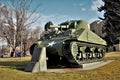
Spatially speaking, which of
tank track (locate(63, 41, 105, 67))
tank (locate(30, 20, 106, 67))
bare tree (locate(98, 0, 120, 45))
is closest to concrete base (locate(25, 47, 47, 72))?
tank (locate(30, 20, 106, 67))

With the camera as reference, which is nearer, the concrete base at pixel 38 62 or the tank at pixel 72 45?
the concrete base at pixel 38 62

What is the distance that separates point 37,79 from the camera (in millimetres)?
11438

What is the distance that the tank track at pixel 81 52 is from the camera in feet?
51.3

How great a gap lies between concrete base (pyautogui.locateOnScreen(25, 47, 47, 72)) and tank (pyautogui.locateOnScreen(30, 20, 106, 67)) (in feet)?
3.44

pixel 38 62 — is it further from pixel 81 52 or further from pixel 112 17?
pixel 112 17

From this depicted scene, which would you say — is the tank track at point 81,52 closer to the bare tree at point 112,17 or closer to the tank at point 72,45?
the tank at point 72,45

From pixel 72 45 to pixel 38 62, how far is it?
233 centimetres

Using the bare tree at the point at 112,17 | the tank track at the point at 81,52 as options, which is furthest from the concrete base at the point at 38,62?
the bare tree at the point at 112,17

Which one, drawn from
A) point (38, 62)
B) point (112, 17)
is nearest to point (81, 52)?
point (38, 62)

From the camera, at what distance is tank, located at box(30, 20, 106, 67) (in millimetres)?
15688

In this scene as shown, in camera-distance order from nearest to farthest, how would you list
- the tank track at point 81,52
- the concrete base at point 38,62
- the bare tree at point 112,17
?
the concrete base at point 38,62, the tank track at point 81,52, the bare tree at point 112,17

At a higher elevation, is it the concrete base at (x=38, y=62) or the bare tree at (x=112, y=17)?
the bare tree at (x=112, y=17)

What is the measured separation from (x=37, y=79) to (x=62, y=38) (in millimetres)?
4911

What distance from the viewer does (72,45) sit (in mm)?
15602
